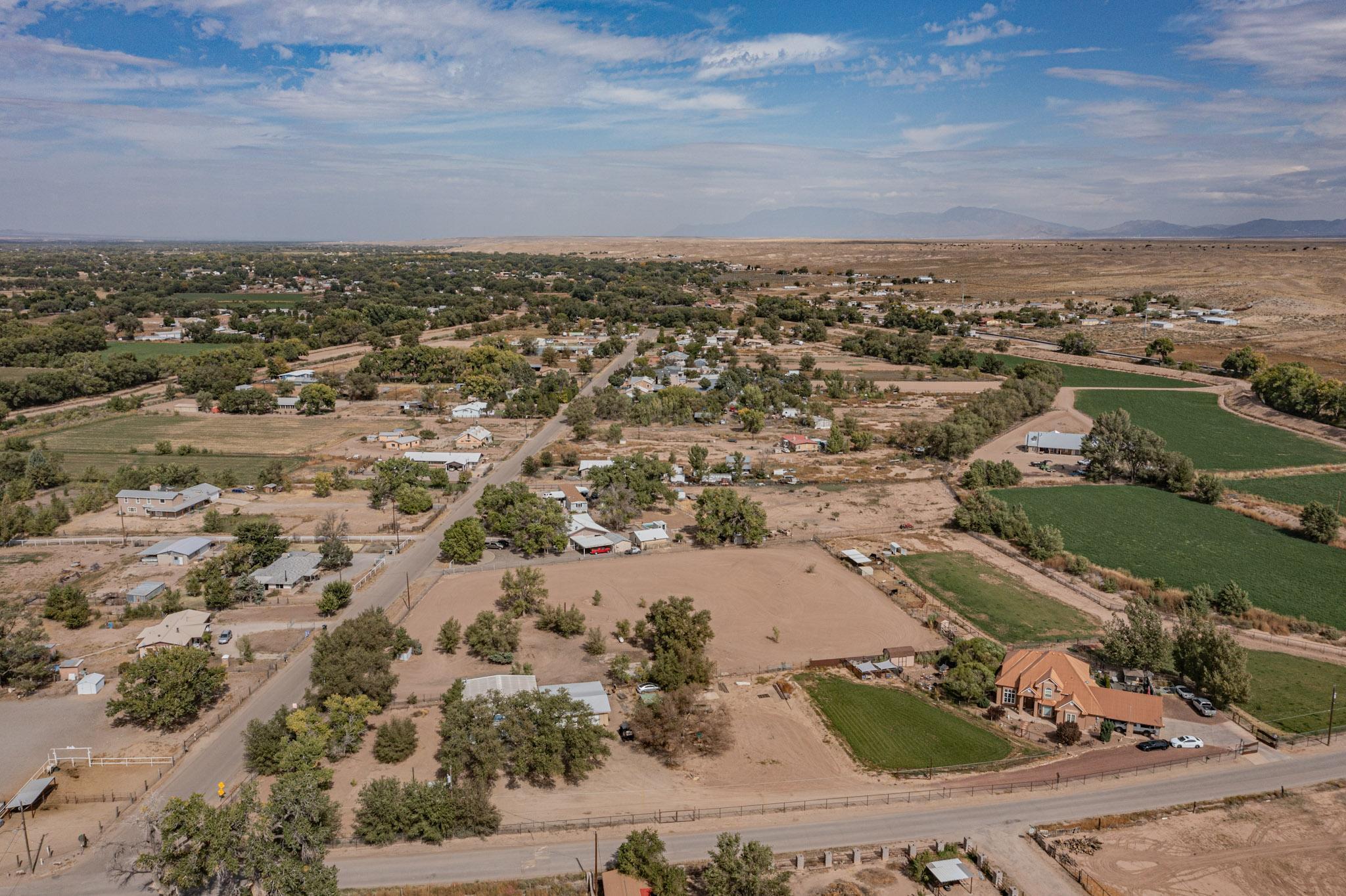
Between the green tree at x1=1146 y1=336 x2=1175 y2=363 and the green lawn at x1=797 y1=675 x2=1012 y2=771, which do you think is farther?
the green tree at x1=1146 y1=336 x2=1175 y2=363

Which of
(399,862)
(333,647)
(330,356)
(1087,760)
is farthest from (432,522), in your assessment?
(330,356)

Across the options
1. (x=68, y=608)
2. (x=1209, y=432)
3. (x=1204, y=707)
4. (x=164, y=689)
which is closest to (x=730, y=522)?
(x=1204, y=707)

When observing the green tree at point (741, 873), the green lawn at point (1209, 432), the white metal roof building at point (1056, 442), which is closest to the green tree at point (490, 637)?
the green tree at point (741, 873)

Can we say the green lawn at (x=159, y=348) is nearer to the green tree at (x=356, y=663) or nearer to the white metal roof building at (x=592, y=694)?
the green tree at (x=356, y=663)

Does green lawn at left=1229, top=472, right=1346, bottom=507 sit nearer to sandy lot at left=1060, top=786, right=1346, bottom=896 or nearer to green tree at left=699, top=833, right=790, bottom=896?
sandy lot at left=1060, top=786, right=1346, bottom=896

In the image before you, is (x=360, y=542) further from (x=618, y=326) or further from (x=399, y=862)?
(x=618, y=326)

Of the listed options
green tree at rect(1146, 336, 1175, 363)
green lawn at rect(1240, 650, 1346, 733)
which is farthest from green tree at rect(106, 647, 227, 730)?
green tree at rect(1146, 336, 1175, 363)
